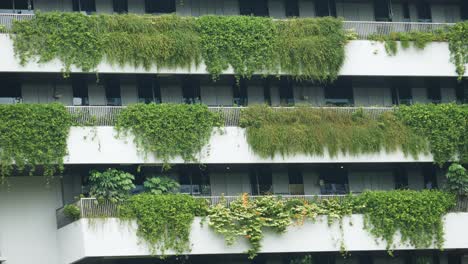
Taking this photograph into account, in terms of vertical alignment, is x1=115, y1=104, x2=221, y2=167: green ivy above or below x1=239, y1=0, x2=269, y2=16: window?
below

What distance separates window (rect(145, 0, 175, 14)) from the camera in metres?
60.8

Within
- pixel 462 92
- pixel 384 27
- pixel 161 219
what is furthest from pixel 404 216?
pixel 161 219

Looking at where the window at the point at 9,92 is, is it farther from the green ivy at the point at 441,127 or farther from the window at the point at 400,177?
the window at the point at 400,177

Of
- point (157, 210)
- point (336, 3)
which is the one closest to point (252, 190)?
point (157, 210)

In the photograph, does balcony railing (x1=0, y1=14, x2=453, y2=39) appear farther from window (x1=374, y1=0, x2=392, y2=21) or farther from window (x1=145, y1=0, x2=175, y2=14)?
window (x1=145, y1=0, x2=175, y2=14)

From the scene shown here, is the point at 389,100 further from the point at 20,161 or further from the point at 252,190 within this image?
the point at 20,161

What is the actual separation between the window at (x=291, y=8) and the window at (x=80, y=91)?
10529mm

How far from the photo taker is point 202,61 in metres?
58.6

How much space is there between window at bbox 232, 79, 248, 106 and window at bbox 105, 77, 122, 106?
535cm

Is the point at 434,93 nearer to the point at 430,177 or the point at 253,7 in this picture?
the point at 430,177

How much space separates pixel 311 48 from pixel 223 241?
383 inches

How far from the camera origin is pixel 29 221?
5625 cm

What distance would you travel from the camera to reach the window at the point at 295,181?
199 ft

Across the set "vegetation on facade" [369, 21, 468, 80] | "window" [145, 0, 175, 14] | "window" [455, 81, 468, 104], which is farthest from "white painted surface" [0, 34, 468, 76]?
"window" [145, 0, 175, 14]
